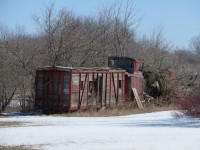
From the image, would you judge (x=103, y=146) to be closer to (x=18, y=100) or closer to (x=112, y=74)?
(x=112, y=74)

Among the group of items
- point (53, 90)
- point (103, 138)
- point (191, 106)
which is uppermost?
point (53, 90)

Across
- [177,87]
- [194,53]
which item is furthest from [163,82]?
[194,53]

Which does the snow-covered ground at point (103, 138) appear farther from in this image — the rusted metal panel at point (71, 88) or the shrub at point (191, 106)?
the rusted metal panel at point (71, 88)

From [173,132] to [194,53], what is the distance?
102175 mm

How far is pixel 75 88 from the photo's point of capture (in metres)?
24.9

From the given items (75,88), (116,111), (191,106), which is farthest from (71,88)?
(191,106)

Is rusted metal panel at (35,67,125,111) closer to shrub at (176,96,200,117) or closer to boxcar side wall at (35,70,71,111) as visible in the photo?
boxcar side wall at (35,70,71,111)

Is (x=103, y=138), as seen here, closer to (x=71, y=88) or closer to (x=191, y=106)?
(x=191, y=106)

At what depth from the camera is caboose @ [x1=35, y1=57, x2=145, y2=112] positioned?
2462 cm

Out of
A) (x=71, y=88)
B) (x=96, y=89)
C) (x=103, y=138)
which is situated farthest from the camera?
(x=96, y=89)

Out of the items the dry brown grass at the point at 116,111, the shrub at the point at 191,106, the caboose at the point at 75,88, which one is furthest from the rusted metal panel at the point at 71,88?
the shrub at the point at 191,106

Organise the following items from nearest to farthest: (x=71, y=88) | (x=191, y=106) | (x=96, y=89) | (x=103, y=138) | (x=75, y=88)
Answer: (x=103, y=138)
(x=191, y=106)
(x=71, y=88)
(x=75, y=88)
(x=96, y=89)

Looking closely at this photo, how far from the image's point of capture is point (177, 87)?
34844 millimetres

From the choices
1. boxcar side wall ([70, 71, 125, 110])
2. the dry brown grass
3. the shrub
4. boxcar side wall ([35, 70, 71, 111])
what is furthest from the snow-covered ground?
boxcar side wall ([70, 71, 125, 110])
